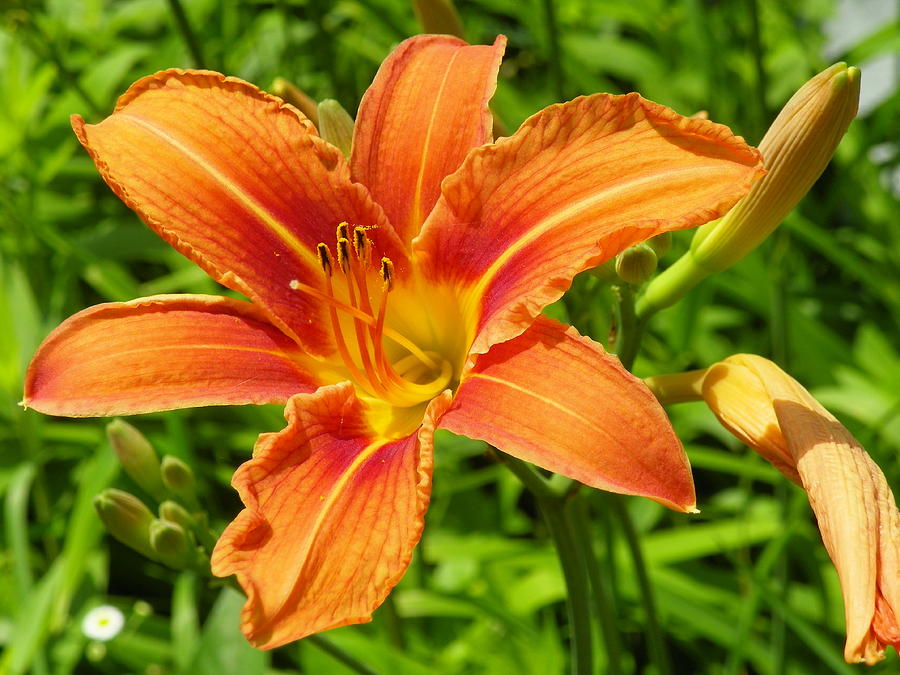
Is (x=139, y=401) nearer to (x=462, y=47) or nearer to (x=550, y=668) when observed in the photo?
(x=462, y=47)

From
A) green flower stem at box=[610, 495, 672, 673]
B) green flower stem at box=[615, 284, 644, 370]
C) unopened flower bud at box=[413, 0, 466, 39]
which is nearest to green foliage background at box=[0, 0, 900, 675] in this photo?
Result: green flower stem at box=[610, 495, 672, 673]

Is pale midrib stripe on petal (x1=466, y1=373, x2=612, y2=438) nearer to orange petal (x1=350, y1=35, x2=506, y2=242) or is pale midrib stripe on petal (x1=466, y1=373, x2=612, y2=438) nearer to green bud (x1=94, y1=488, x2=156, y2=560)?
orange petal (x1=350, y1=35, x2=506, y2=242)

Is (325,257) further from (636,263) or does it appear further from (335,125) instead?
(636,263)

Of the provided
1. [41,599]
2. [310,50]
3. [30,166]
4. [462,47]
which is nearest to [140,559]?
[41,599]

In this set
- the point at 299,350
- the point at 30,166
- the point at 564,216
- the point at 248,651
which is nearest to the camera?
the point at 564,216

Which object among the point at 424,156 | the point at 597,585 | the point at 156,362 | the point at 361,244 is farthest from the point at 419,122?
the point at 597,585

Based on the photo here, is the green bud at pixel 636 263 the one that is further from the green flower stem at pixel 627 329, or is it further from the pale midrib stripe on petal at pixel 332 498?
the pale midrib stripe on petal at pixel 332 498
